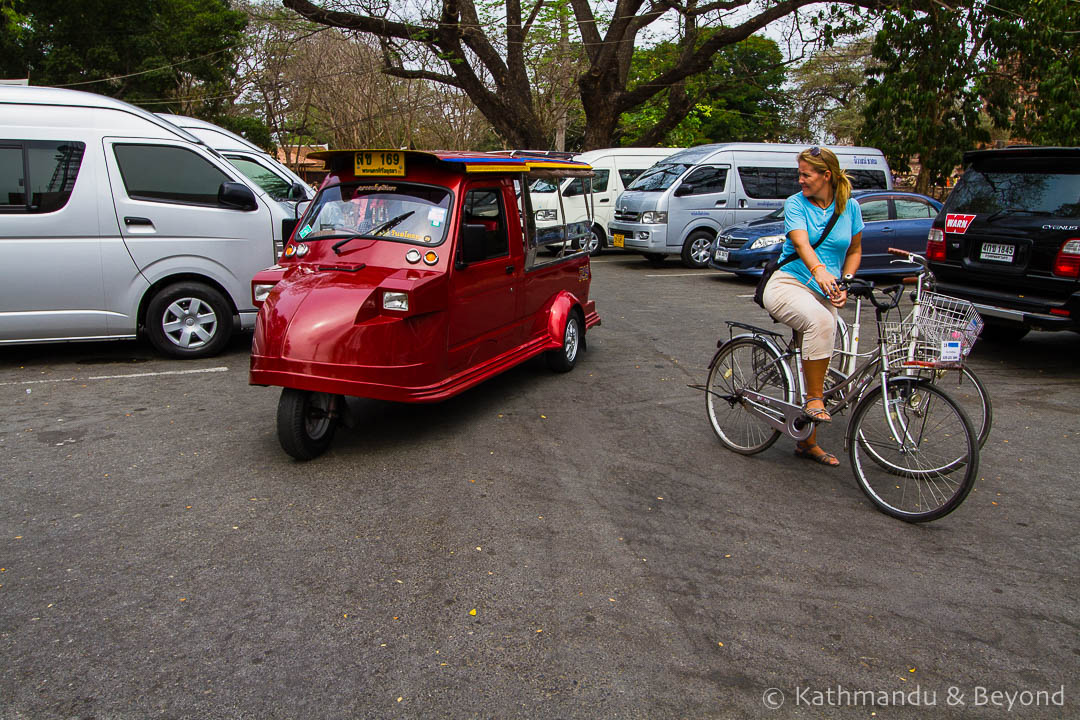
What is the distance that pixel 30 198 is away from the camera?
7230 mm

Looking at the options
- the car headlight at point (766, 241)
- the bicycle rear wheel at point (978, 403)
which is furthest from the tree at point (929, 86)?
the bicycle rear wheel at point (978, 403)

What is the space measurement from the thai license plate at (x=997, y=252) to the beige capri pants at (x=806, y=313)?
11.9 feet

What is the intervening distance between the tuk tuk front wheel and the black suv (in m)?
5.93

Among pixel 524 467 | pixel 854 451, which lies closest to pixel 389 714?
pixel 524 467

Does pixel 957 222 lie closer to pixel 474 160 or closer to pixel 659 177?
pixel 474 160

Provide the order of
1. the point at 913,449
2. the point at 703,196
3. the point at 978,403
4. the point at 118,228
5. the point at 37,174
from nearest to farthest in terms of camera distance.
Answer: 1. the point at 913,449
2. the point at 978,403
3. the point at 37,174
4. the point at 118,228
5. the point at 703,196

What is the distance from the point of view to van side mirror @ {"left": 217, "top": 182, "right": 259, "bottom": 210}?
7.65 meters

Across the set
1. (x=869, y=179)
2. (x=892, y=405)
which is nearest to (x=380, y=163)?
(x=892, y=405)

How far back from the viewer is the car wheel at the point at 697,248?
1578 cm

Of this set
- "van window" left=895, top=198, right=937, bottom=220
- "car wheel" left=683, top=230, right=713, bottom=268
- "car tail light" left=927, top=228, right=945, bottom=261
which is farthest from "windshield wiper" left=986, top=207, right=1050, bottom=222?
"car wheel" left=683, top=230, right=713, bottom=268

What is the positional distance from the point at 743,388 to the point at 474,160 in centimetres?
253

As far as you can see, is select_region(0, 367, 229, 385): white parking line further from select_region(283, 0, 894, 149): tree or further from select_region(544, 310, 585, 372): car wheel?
select_region(283, 0, 894, 149): tree

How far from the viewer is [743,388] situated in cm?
546

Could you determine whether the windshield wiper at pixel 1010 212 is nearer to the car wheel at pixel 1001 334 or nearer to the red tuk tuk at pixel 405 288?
the car wheel at pixel 1001 334
